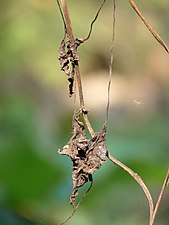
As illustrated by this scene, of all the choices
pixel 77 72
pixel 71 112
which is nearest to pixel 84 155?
pixel 77 72

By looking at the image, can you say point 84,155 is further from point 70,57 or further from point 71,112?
point 71,112

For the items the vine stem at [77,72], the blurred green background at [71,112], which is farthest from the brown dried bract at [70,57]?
the blurred green background at [71,112]

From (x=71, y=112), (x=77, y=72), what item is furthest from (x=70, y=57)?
(x=71, y=112)

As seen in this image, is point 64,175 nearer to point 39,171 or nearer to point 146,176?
point 39,171

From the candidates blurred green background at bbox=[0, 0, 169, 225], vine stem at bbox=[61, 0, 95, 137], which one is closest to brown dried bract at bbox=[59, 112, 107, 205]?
vine stem at bbox=[61, 0, 95, 137]

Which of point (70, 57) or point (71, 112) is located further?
point (71, 112)
